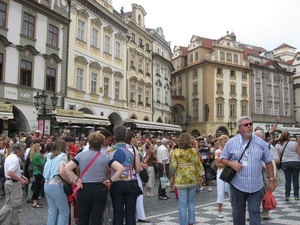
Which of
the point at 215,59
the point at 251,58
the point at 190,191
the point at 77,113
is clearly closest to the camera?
the point at 190,191

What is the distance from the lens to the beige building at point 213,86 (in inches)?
1825

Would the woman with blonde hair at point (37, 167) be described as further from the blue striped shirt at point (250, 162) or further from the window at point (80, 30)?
the window at point (80, 30)

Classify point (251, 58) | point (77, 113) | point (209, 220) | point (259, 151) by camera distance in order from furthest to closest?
point (251, 58)
point (77, 113)
point (209, 220)
point (259, 151)

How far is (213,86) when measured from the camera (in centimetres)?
4688

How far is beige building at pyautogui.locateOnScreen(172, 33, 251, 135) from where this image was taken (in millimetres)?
46344

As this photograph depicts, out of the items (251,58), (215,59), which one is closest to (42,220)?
(215,59)

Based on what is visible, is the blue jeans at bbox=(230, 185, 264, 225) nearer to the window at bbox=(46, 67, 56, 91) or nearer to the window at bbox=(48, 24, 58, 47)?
the window at bbox=(46, 67, 56, 91)

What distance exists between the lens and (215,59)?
47219 millimetres

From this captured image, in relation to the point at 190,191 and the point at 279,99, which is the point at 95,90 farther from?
the point at 279,99

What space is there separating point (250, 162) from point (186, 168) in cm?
178

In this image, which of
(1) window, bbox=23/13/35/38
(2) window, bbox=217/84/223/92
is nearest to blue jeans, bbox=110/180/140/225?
(1) window, bbox=23/13/35/38

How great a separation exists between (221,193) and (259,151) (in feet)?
10.2

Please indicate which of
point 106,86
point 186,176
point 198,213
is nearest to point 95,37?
point 106,86

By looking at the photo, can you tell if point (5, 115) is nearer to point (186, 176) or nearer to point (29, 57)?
point (29, 57)
